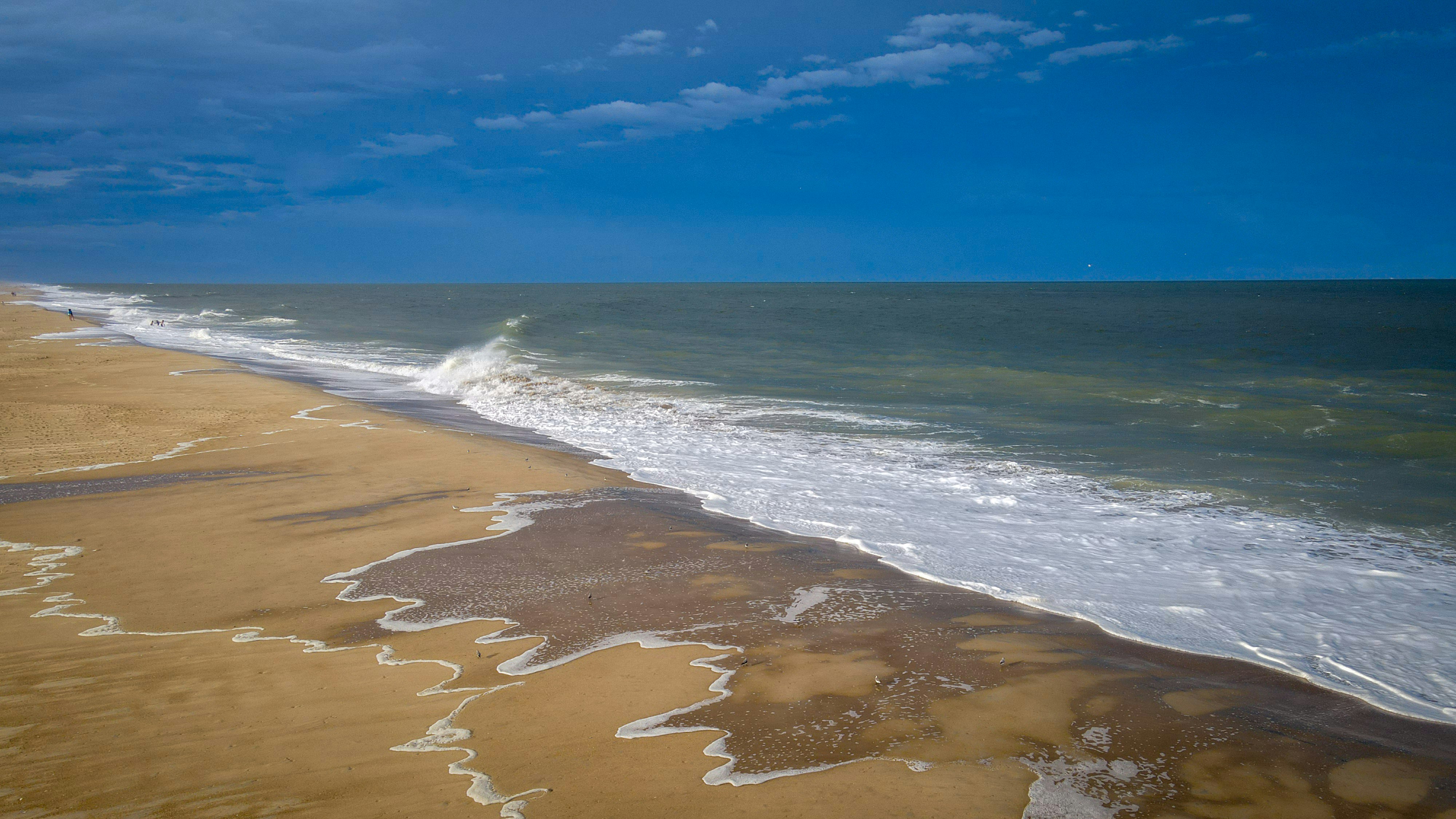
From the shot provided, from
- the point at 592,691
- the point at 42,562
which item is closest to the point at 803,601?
the point at 592,691

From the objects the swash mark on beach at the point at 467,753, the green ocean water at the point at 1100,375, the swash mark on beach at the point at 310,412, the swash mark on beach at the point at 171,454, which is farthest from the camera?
the swash mark on beach at the point at 310,412

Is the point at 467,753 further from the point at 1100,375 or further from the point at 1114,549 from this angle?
the point at 1100,375

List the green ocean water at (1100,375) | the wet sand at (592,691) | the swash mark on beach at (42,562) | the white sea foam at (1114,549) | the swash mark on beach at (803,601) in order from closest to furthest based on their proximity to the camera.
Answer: the wet sand at (592,691), the white sea foam at (1114,549), the swash mark on beach at (803,601), the swash mark on beach at (42,562), the green ocean water at (1100,375)

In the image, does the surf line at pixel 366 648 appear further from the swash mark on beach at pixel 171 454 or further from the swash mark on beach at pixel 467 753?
the swash mark on beach at pixel 171 454

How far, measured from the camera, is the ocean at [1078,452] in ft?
18.7

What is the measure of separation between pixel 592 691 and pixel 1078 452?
→ 9774 millimetres

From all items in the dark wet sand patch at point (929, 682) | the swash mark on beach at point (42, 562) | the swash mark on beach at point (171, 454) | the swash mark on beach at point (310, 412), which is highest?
the swash mark on beach at point (310, 412)

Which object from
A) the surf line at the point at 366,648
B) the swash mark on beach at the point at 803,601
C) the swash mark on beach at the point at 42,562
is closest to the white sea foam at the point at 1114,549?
the swash mark on beach at the point at 803,601

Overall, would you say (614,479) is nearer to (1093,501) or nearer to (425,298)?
(1093,501)

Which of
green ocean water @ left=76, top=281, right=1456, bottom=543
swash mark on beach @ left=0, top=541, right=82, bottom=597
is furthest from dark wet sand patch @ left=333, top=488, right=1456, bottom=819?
green ocean water @ left=76, top=281, right=1456, bottom=543

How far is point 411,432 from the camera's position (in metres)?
12.1

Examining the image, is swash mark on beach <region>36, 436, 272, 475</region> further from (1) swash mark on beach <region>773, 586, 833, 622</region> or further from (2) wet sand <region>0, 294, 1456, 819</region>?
(1) swash mark on beach <region>773, 586, 833, 622</region>

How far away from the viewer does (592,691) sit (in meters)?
4.14

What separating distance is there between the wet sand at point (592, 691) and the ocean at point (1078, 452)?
942 millimetres
